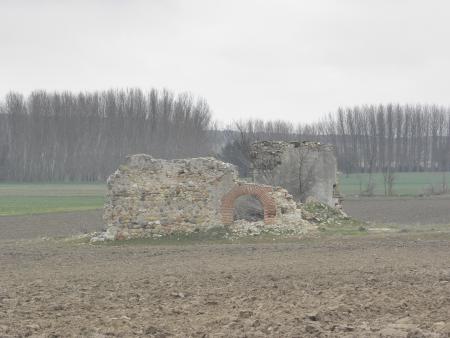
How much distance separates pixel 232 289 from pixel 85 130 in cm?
8192

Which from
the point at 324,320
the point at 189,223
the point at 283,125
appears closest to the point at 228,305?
the point at 324,320

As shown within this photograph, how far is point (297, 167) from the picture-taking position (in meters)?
23.8

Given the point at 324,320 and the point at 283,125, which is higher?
the point at 283,125

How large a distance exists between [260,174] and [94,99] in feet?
233

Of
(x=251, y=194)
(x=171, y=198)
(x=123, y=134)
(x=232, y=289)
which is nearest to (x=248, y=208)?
(x=251, y=194)

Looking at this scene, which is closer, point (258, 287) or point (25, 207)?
point (258, 287)

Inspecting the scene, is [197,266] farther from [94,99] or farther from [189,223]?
[94,99]

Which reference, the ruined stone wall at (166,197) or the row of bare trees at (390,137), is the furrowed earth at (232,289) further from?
the row of bare trees at (390,137)

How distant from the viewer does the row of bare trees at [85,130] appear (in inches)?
3359

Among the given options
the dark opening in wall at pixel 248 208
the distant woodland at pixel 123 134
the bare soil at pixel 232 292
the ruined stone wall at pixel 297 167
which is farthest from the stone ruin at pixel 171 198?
the distant woodland at pixel 123 134

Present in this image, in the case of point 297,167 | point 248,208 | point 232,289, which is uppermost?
point 297,167

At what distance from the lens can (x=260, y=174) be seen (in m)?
23.5

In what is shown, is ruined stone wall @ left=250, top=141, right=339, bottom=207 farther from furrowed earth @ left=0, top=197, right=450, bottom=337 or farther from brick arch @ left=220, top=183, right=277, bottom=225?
furrowed earth @ left=0, top=197, right=450, bottom=337

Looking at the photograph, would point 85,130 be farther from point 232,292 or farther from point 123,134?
point 232,292
